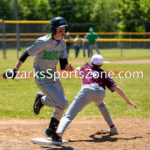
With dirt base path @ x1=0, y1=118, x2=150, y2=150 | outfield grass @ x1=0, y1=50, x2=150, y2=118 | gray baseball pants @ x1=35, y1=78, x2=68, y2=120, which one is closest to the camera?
dirt base path @ x1=0, y1=118, x2=150, y2=150

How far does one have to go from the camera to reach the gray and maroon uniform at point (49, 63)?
19.6 ft

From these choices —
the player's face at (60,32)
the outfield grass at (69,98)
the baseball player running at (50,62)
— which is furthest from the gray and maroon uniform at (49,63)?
the outfield grass at (69,98)

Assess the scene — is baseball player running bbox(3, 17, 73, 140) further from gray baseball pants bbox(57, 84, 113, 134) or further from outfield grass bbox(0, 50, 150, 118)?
outfield grass bbox(0, 50, 150, 118)

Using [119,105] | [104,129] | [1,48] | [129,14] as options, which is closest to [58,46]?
[104,129]

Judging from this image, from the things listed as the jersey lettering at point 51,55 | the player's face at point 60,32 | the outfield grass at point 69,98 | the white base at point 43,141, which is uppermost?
the player's face at point 60,32

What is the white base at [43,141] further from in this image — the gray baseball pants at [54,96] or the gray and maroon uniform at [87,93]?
the gray baseball pants at [54,96]

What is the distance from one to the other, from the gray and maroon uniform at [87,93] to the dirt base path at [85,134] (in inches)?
16.2

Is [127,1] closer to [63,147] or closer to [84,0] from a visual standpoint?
[84,0]

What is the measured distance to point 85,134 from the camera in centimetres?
681

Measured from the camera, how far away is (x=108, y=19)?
157 ft

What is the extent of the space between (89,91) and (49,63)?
769 mm

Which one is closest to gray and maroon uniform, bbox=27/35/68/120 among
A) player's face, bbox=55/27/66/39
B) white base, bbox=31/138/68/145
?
player's face, bbox=55/27/66/39

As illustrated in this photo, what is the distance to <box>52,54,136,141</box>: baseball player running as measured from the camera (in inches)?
237

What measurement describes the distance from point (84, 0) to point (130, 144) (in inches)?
1705
